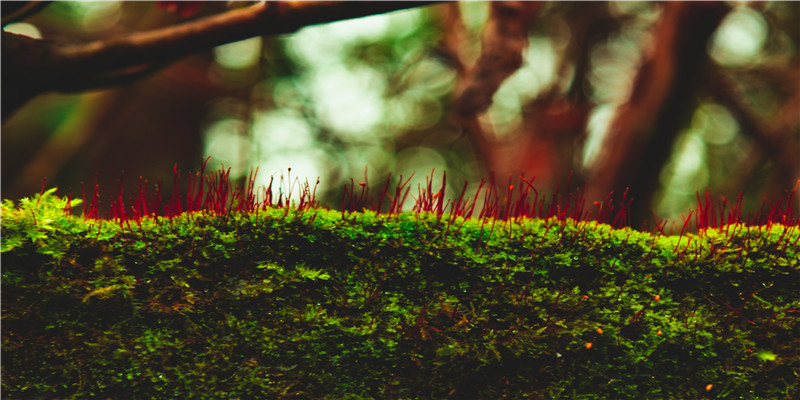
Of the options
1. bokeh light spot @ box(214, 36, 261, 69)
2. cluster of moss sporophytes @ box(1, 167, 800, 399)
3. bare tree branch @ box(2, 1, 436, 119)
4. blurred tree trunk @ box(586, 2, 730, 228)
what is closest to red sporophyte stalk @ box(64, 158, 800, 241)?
cluster of moss sporophytes @ box(1, 167, 800, 399)

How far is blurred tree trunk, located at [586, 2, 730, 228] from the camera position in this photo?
589 centimetres

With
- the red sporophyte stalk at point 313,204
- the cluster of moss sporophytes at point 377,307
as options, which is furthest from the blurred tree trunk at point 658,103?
the cluster of moss sporophytes at point 377,307

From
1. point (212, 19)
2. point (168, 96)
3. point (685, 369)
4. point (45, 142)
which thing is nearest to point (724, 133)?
point (685, 369)

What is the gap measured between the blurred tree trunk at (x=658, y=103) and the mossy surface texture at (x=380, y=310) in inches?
149

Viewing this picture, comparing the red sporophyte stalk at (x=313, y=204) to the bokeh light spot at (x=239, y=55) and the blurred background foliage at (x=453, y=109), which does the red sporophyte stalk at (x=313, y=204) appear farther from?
the bokeh light spot at (x=239, y=55)

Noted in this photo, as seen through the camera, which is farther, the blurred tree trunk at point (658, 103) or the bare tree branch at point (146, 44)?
the blurred tree trunk at point (658, 103)

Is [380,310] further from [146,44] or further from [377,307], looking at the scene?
[146,44]

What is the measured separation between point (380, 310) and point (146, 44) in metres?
2.41

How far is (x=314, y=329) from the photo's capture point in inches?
91.7

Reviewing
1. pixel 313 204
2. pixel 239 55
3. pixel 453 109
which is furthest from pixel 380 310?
pixel 239 55

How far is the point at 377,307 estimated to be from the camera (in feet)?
7.72

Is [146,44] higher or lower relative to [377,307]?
higher

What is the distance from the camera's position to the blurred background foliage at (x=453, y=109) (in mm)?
7879

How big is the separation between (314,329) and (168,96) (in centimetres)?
1107
